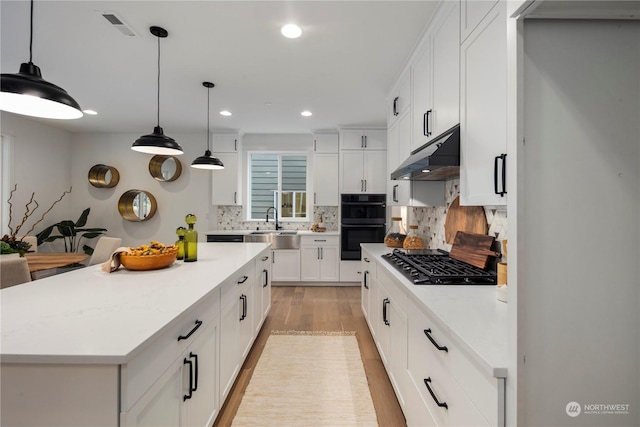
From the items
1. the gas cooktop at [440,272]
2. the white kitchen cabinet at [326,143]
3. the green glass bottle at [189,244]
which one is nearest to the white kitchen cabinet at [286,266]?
the white kitchen cabinet at [326,143]

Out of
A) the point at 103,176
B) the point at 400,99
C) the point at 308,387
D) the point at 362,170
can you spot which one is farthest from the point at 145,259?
the point at 103,176

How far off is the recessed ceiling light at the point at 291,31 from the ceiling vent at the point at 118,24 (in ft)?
3.86

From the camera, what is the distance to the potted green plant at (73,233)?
460 centimetres

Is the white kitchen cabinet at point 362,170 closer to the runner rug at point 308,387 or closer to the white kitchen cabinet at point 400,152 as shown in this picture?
the white kitchen cabinet at point 400,152

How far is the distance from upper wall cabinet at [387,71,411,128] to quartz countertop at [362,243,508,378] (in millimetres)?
1818

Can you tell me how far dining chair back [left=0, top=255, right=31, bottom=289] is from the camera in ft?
6.68

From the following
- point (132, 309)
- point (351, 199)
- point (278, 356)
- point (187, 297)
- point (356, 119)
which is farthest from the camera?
point (351, 199)

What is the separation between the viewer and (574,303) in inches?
28.6

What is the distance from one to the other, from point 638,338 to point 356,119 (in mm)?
4114

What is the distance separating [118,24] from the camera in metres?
2.13

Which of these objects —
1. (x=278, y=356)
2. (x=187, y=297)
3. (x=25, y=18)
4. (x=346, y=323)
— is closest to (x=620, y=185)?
(x=187, y=297)

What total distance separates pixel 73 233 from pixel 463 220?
597cm

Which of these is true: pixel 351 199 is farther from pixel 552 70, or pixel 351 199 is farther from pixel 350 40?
pixel 552 70

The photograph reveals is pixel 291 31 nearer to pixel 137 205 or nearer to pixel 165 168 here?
pixel 165 168
